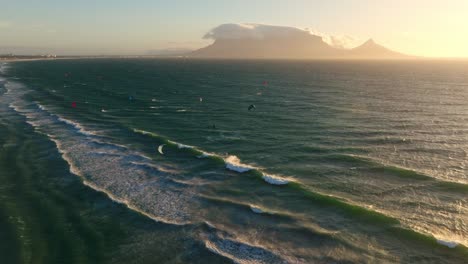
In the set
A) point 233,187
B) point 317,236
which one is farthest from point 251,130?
point 317,236

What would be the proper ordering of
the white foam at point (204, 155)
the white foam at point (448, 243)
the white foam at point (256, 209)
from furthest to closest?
the white foam at point (204, 155) → the white foam at point (256, 209) → the white foam at point (448, 243)

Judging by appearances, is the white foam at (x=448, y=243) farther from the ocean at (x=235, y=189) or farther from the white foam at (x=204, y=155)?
the white foam at (x=204, y=155)

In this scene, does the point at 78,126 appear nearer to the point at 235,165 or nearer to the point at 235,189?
the point at 235,165

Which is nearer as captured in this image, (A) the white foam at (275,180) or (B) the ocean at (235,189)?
(B) the ocean at (235,189)

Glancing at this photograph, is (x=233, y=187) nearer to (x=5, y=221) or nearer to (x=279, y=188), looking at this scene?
(x=279, y=188)

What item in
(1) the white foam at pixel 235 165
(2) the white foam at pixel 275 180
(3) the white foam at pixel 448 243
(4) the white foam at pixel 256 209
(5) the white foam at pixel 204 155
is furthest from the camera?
(5) the white foam at pixel 204 155

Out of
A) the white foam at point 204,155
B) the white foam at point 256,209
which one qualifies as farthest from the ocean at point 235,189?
the white foam at point 204,155

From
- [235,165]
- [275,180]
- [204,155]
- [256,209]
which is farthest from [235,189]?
[204,155]
